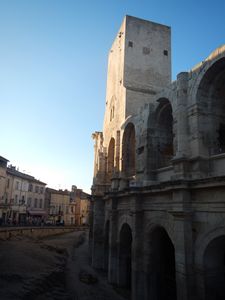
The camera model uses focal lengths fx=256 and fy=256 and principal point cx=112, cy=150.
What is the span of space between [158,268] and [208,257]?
4.18m

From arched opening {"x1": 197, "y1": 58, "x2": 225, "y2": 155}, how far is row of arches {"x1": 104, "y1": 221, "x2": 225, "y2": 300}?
3.79 meters

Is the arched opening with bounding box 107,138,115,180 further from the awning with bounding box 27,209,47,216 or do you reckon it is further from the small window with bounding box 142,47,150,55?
the awning with bounding box 27,209,47,216

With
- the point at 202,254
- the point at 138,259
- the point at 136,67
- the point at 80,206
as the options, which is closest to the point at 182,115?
the point at 202,254

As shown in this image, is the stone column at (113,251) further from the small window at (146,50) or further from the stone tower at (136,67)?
the small window at (146,50)

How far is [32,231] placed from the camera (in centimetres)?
3575

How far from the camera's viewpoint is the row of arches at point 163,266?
905cm

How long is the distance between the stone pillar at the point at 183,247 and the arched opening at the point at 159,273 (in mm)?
2823

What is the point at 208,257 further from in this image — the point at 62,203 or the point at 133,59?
the point at 62,203

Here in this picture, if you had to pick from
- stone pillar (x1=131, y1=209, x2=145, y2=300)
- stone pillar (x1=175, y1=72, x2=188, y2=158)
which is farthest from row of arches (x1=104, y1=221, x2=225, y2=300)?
stone pillar (x1=175, y1=72, x2=188, y2=158)

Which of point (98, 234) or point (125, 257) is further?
point (98, 234)

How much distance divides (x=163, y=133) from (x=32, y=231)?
2824 cm

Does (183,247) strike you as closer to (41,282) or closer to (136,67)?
(41,282)

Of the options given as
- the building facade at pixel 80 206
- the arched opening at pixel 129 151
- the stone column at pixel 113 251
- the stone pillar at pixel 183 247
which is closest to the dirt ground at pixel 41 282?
the stone column at pixel 113 251

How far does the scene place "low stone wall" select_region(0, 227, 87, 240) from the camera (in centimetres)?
2822
